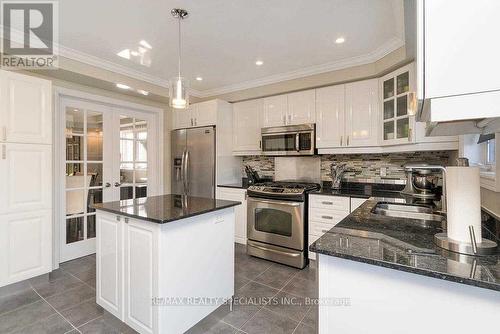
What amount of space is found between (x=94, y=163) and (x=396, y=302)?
141 inches

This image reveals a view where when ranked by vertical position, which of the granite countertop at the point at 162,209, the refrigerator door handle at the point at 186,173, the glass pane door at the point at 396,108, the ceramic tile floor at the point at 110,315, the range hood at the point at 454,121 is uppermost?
the glass pane door at the point at 396,108

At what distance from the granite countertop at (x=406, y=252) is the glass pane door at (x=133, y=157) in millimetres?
3310

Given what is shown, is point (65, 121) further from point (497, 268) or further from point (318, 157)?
point (497, 268)

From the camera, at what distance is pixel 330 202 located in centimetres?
274

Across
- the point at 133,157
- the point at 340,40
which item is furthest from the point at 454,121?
the point at 133,157

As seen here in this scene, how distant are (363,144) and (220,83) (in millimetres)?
2223

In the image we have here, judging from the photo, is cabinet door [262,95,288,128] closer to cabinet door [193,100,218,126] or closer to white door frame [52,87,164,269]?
cabinet door [193,100,218,126]

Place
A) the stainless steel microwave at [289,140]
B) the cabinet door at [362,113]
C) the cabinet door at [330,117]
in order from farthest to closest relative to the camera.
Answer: the stainless steel microwave at [289,140] → the cabinet door at [330,117] → the cabinet door at [362,113]

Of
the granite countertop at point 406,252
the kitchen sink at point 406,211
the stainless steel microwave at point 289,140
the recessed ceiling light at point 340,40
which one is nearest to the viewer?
the granite countertop at point 406,252

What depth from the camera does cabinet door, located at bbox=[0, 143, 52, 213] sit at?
2.18 metres

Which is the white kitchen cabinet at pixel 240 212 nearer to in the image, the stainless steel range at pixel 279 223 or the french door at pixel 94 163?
the stainless steel range at pixel 279 223

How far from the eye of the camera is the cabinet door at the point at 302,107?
3.17 meters

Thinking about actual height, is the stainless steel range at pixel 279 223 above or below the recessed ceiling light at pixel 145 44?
below

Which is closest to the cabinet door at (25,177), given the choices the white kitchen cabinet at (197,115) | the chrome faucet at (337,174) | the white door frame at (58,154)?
the white door frame at (58,154)
